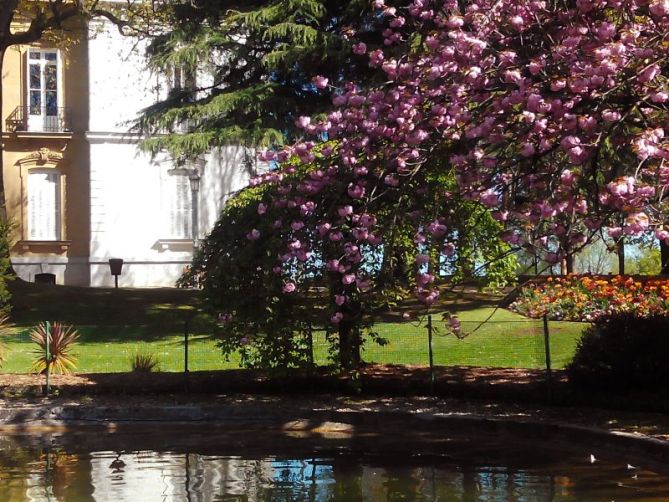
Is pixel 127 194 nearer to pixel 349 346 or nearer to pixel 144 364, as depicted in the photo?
pixel 144 364

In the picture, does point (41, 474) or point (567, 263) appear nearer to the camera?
point (41, 474)

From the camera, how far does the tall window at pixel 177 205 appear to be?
38812mm

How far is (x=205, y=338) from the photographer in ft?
66.8

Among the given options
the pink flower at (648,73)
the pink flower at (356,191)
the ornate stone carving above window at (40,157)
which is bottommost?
the pink flower at (356,191)

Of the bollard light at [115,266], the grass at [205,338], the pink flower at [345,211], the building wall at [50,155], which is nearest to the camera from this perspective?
the pink flower at [345,211]

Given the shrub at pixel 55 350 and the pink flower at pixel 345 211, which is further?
the shrub at pixel 55 350

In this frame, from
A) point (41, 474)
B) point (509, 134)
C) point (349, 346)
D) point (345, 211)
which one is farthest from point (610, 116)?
point (349, 346)

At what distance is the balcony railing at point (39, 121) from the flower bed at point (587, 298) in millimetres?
22271

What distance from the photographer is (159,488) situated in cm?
923

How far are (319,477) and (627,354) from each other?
493cm

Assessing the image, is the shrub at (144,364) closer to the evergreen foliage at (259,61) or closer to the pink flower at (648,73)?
the evergreen foliage at (259,61)

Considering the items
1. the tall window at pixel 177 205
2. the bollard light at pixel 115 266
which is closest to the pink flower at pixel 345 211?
the bollard light at pixel 115 266

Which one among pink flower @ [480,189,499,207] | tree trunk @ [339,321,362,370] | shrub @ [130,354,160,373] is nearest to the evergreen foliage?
shrub @ [130,354,160,373]

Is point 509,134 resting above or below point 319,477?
above
